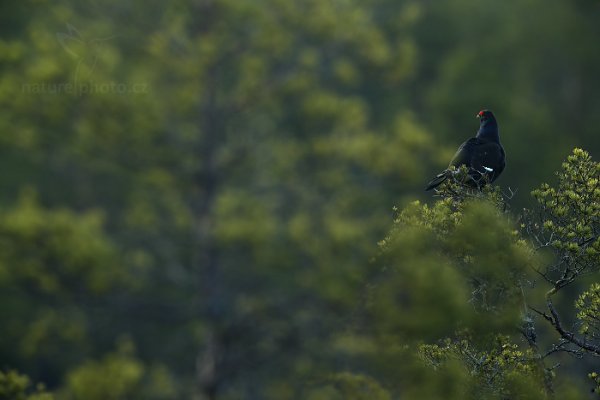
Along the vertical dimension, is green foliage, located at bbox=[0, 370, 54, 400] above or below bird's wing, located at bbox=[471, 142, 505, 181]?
below

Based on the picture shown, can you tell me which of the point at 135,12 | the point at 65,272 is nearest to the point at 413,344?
the point at 65,272

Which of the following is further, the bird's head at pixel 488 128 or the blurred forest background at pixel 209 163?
the blurred forest background at pixel 209 163

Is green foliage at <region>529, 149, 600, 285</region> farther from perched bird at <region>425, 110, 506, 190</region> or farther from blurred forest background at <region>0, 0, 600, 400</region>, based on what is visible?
blurred forest background at <region>0, 0, 600, 400</region>

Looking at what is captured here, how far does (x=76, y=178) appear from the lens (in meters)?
24.2

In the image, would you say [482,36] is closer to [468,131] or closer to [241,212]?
[468,131]

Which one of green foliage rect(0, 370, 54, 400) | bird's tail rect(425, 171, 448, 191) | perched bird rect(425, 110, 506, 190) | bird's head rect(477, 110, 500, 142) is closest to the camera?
bird's tail rect(425, 171, 448, 191)

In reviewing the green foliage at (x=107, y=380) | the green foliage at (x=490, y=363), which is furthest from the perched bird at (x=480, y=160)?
the green foliage at (x=107, y=380)

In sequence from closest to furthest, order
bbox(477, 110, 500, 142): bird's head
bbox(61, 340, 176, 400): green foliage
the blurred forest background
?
bbox(477, 110, 500, 142): bird's head
bbox(61, 340, 176, 400): green foliage
the blurred forest background

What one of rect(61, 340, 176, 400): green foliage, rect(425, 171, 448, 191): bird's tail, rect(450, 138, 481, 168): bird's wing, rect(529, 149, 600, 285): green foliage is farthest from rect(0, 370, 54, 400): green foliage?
rect(529, 149, 600, 285): green foliage

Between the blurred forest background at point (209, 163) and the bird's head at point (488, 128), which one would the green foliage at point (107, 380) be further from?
the bird's head at point (488, 128)

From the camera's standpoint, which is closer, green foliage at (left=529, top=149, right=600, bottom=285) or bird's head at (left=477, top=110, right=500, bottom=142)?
green foliage at (left=529, top=149, right=600, bottom=285)

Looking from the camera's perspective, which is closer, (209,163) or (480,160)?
(480,160)

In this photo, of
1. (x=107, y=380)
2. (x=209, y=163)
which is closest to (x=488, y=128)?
(x=107, y=380)

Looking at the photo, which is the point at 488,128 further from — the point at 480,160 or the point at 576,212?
the point at 576,212
